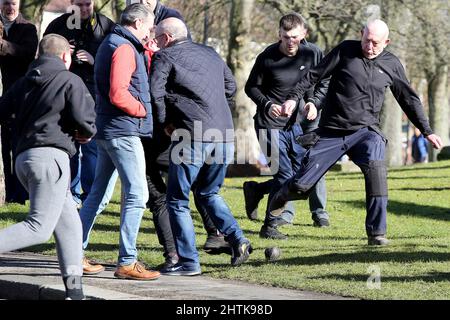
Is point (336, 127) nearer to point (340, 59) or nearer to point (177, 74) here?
point (340, 59)

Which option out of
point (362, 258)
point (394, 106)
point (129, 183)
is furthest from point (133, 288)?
point (394, 106)

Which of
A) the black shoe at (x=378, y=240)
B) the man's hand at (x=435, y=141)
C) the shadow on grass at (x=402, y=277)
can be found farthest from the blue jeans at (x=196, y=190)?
the man's hand at (x=435, y=141)

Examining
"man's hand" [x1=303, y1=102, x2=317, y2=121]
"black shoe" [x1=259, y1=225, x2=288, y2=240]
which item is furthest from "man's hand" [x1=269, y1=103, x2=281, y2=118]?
"black shoe" [x1=259, y1=225, x2=288, y2=240]

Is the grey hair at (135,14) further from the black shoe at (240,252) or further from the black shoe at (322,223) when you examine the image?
the black shoe at (322,223)

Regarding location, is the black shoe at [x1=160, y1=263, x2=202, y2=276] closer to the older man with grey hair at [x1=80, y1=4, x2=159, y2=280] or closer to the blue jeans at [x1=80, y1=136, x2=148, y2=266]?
the older man with grey hair at [x1=80, y1=4, x2=159, y2=280]

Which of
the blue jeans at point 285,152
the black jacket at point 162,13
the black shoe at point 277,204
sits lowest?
the black shoe at point 277,204

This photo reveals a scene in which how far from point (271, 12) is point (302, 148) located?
19278 mm

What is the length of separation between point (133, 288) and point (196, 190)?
4.50 feet

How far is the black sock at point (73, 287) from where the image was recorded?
8414 millimetres

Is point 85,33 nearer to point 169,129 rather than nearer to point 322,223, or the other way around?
point 169,129

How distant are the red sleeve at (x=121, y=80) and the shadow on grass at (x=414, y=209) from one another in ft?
19.9

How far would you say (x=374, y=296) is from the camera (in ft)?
27.7

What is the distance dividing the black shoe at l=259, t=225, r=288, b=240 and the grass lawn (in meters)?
0.10

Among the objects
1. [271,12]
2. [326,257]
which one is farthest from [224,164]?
[271,12]
